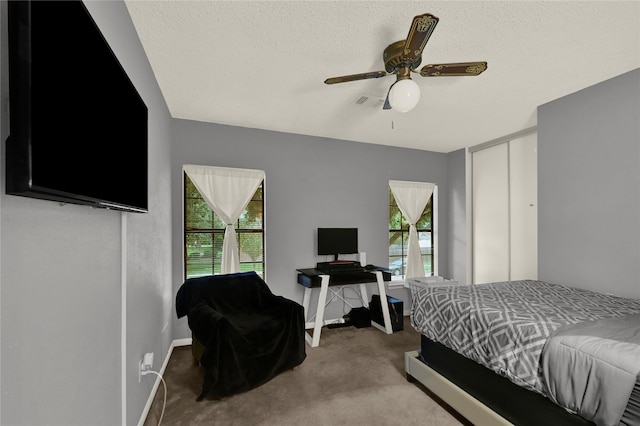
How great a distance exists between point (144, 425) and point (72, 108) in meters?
2.08

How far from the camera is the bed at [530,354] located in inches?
53.0

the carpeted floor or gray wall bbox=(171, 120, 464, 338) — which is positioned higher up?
gray wall bbox=(171, 120, 464, 338)

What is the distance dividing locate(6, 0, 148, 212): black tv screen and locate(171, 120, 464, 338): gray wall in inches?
85.2

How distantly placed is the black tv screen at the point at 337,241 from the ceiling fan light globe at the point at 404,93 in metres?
2.19

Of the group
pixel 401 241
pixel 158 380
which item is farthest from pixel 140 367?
pixel 401 241

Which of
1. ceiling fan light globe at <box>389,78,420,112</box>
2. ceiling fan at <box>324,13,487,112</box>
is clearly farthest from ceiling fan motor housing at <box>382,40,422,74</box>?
ceiling fan light globe at <box>389,78,420,112</box>

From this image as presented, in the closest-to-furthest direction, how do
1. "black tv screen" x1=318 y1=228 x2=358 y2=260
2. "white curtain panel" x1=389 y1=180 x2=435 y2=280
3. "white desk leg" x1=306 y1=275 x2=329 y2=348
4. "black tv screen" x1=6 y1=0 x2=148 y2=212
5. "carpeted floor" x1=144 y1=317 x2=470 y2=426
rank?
"black tv screen" x1=6 y1=0 x2=148 y2=212 < "carpeted floor" x1=144 y1=317 x2=470 y2=426 < "white desk leg" x1=306 y1=275 x2=329 y2=348 < "black tv screen" x1=318 y1=228 x2=358 y2=260 < "white curtain panel" x1=389 y1=180 x2=435 y2=280

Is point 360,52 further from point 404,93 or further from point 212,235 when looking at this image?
point 212,235

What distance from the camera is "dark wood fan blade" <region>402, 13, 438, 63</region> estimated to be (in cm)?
140

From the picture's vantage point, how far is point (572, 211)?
2.79 m

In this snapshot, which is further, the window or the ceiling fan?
the window

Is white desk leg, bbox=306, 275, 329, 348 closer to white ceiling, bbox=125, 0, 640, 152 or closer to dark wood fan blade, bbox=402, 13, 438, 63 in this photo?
white ceiling, bbox=125, 0, 640, 152

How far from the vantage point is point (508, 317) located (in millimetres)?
1823

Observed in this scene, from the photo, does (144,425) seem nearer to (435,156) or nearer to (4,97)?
(4,97)
